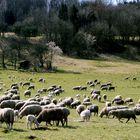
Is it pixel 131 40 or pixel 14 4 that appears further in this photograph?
pixel 14 4

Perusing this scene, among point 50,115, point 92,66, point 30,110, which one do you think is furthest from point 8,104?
point 92,66

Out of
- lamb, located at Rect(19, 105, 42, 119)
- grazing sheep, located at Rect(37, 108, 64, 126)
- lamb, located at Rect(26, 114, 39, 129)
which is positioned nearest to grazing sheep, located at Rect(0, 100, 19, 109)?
lamb, located at Rect(19, 105, 42, 119)

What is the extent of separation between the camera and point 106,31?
13112cm

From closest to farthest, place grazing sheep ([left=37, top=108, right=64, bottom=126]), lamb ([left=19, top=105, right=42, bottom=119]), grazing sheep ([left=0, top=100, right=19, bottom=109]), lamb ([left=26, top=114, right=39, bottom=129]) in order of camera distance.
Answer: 1. lamb ([left=26, top=114, right=39, bottom=129])
2. grazing sheep ([left=37, top=108, right=64, bottom=126])
3. lamb ([left=19, top=105, right=42, bottom=119])
4. grazing sheep ([left=0, top=100, right=19, bottom=109])

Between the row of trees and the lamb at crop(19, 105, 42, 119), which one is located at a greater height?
the row of trees

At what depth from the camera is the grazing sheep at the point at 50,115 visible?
25969 millimetres

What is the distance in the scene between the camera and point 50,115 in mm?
26000

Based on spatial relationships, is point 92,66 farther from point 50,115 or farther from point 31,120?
point 31,120

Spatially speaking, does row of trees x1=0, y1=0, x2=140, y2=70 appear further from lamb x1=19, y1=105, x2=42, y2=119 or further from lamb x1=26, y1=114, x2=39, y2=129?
lamb x1=26, y1=114, x2=39, y2=129

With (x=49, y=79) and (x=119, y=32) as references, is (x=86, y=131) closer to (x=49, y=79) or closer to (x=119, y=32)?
(x=49, y=79)

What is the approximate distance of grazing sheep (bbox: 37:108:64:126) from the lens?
25969 mm

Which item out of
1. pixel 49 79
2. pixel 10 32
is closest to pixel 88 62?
pixel 49 79

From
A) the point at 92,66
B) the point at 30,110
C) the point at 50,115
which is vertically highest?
the point at 50,115

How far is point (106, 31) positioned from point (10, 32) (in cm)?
3302
